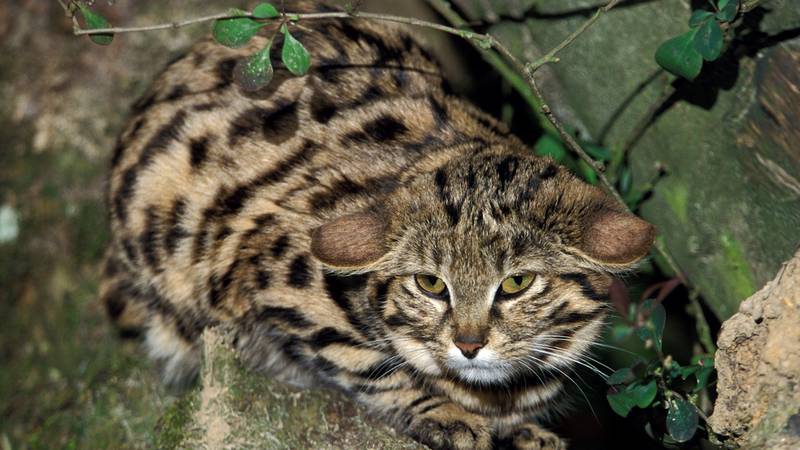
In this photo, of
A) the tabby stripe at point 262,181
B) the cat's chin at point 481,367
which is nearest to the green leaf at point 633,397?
the cat's chin at point 481,367

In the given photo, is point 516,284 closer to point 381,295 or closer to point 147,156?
point 381,295

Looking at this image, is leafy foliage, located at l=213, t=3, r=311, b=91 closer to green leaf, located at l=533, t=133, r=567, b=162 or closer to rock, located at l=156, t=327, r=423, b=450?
rock, located at l=156, t=327, r=423, b=450

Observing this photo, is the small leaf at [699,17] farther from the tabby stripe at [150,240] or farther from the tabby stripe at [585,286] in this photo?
the tabby stripe at [150,240]

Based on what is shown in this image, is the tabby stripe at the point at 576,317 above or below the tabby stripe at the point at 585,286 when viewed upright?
below

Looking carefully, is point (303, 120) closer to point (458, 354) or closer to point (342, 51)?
point (342, 51)

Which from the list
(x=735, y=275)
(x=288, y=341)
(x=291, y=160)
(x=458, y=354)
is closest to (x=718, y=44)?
(x=735, y=275)

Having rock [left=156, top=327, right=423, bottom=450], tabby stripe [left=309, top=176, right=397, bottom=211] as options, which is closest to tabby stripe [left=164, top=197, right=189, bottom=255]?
rock [left=156, top=327, right=423, bottom=450]

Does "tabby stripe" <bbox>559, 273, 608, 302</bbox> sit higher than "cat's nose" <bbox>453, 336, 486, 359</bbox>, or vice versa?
"tabby stripe" <bbox>559, 273, 608, 302</bbox>
